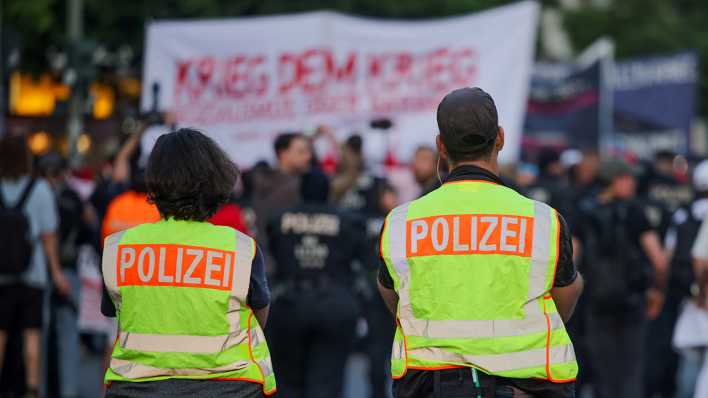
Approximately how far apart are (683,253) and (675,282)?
0.75 ft

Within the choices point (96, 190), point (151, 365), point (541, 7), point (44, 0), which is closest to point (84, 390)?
point (96, 190)

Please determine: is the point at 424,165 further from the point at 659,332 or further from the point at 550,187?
the point at 659,332

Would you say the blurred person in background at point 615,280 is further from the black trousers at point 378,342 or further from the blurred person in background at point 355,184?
the blurred person in background at point 355,184

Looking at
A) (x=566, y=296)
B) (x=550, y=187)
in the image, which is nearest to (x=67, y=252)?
(x=550, y=187)

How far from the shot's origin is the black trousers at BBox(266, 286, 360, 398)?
861cm

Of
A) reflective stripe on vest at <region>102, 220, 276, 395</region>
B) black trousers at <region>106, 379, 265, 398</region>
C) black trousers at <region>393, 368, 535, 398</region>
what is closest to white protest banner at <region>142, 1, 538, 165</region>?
reflective stripe on vest at <region>102, 220, 276, 395</region>

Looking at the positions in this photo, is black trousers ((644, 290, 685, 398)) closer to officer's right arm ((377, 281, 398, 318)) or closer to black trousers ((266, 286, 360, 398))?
black trousers ((266, 286, 360, 398))

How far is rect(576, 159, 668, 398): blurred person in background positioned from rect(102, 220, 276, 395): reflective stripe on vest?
5616mm

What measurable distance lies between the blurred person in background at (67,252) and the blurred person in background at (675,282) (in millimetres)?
4643

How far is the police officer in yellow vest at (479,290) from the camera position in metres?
4.48

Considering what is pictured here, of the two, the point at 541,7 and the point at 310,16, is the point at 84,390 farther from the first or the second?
the point at 541,7

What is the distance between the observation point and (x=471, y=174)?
15.5 feet

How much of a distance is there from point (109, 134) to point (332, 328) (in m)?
18.3

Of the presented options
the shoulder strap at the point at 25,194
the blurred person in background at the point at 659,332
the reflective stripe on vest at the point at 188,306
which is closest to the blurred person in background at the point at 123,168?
the shoulder strap at the point at 25,194
